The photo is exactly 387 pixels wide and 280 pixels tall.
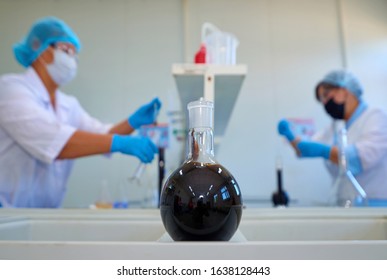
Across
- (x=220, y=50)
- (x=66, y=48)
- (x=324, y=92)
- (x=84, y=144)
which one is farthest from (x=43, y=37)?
(x=324, y=92)

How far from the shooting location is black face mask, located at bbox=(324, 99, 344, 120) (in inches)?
67.1

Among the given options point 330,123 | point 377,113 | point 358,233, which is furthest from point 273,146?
point 358,233

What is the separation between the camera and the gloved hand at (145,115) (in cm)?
120

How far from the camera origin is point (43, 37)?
1.42 metres

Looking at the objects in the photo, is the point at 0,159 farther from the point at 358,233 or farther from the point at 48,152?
the point at 358,233

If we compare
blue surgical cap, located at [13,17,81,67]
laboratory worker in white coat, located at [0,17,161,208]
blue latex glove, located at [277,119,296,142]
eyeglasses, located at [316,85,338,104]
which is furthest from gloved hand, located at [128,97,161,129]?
eyeglasses, located at [316,85,338,104]

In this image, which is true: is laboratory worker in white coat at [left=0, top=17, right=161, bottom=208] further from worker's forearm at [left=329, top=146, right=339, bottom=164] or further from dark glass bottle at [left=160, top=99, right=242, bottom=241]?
worker's forearm at [left=329, top=146, right=339, bottom=164]

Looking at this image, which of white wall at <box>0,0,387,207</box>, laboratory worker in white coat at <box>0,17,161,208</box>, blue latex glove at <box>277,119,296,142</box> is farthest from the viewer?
white wall at <box>0,0,387,207</box>

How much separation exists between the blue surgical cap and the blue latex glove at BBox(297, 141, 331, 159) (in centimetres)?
126

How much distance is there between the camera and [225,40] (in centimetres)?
96

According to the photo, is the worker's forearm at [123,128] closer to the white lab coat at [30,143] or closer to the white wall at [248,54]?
the white lab coat at [30,143]

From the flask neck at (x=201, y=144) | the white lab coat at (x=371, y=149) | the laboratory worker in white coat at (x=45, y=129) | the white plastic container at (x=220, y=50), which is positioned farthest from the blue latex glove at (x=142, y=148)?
the white lab coat at (x=371, y=149)

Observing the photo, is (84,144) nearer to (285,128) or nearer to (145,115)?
(145,115)
